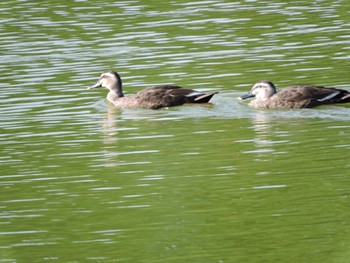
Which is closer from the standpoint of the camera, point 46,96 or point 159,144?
point 159,144

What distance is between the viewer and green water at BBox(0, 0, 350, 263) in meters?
13.4

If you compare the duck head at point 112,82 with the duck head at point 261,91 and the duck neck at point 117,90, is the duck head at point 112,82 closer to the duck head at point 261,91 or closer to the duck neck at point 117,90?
the duck neck at point 117,90

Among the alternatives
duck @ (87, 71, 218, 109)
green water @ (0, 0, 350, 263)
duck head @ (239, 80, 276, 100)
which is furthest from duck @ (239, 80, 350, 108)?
duck @ (87, 71, 218, 109)

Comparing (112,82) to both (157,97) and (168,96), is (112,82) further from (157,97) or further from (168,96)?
(168,96)

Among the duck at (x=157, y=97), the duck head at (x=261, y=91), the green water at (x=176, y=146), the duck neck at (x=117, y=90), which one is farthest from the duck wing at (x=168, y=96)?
the duck neck at (x=117, y=90)

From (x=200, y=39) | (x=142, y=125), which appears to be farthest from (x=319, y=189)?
(x=200, y=39)

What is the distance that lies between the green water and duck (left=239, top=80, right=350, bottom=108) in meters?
0.20

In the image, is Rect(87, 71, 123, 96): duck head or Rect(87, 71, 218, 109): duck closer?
Rect(87, 71, 218, 109): duck

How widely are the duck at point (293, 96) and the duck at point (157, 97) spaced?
0.71 metres

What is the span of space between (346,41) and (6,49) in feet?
25.1

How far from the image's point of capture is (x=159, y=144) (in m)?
18.4

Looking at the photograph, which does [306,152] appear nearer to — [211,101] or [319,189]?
[319,189]

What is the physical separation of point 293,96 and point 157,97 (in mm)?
2317

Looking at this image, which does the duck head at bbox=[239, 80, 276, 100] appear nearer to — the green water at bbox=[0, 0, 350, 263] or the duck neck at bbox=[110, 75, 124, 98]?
the green water at bbox=[0, 0, 350, 263]
